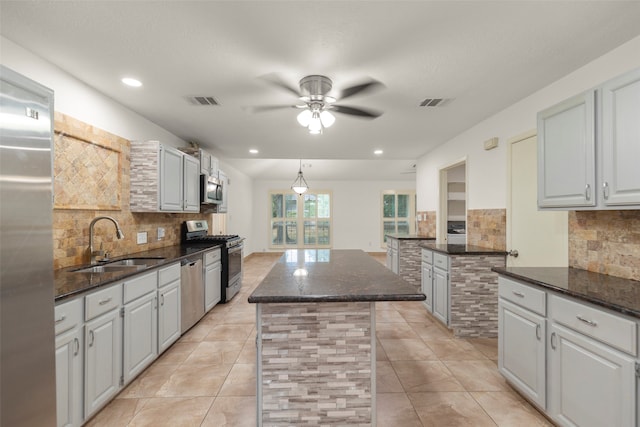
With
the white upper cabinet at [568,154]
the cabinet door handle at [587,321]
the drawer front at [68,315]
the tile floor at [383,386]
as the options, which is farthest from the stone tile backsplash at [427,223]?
the drawer front at [68,315]

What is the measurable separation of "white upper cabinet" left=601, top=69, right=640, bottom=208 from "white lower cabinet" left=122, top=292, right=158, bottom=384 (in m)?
3.24

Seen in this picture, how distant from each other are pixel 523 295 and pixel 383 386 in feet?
4.04

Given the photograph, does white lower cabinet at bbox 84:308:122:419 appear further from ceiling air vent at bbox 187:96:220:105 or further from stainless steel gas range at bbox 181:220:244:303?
stainless steel gas range at bbox 181:220:244:303

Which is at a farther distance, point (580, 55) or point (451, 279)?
point (451, 279)

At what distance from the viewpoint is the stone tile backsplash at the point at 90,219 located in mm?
2248

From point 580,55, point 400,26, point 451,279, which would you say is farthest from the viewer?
point 451,279

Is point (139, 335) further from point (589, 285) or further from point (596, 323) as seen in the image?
point (589, 285)

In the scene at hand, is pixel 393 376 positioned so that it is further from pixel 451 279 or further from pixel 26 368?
pixel 26 368

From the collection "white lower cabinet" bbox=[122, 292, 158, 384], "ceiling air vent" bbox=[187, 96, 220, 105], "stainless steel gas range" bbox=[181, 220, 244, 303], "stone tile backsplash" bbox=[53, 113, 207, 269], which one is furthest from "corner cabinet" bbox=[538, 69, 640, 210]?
"stainless steel gas range" bbox=[181, 220, 244, 303]

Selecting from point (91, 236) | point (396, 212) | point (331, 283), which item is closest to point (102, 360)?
point (91, 236)

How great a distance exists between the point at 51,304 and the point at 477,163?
4.19 metres

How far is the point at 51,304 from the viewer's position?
1.28 m

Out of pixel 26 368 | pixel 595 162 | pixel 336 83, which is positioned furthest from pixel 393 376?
pixel 336 83

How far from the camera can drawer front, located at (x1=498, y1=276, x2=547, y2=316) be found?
181 centimetres
